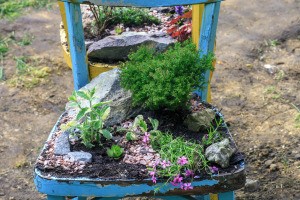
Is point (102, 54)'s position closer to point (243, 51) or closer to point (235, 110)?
point (235, 110)

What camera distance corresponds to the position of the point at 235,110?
3.68m

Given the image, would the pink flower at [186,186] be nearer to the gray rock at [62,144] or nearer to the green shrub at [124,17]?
the gray rock at [62,144]

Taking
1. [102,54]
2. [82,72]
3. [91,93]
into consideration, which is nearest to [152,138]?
[91,93]

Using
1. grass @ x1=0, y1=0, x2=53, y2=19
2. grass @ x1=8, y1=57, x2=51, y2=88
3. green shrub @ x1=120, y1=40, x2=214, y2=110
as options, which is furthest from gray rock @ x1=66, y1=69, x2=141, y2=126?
grass @ x1=0, y1=0, x2=53, y2=19

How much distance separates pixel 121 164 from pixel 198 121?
1.06 feet

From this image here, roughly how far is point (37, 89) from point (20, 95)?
13 centimetres

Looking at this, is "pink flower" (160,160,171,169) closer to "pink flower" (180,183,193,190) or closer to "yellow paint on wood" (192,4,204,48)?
"pink flower" (180,183,193,190)

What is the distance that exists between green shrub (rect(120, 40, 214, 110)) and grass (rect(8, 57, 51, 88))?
2181mm

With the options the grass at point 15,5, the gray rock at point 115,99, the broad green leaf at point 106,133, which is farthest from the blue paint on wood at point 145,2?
the grass at point 15,5

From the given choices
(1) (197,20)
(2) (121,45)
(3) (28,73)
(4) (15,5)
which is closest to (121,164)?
(1) (197,20)

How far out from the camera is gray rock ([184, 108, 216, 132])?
76.9 inches

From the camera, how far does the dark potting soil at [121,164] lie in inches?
69.4

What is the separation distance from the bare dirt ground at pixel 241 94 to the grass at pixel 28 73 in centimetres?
3

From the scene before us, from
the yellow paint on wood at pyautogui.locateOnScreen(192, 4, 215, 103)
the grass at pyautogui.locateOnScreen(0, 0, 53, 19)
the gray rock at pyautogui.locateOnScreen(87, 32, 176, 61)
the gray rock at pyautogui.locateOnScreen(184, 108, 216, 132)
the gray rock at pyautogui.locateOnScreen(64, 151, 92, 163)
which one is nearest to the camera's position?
the gray rock at pyautogui.locateOnScreen(64, 151, 92, 163)
